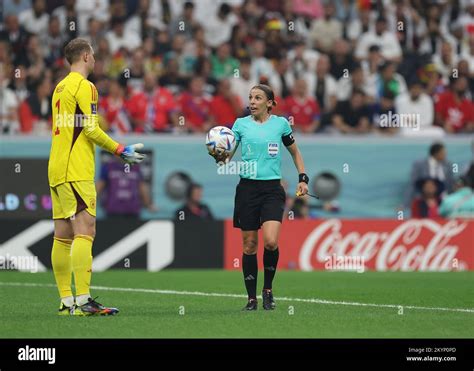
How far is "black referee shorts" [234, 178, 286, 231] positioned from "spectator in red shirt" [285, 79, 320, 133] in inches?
393

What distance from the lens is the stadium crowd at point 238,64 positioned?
2202 cm

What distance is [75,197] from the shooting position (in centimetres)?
1158

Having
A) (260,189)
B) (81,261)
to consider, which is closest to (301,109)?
(260,189)

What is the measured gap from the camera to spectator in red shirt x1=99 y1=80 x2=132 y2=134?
21.7 meters

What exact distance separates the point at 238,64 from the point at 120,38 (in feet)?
7.50

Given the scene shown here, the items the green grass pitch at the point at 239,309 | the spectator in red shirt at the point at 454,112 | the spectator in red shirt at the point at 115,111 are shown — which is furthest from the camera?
the spectator in red shirt at the point at 454,112

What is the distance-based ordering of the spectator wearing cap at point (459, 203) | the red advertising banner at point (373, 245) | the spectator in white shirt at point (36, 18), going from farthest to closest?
the spectator in white shirt at point (36, 18)
the spectator wearing cap at point (459, 203)
the red advertising banner at point (373, 245)

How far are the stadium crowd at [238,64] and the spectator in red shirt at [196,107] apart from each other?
18 mm

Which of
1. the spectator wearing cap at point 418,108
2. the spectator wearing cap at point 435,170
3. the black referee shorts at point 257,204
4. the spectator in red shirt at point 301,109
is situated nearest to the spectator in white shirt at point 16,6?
the spectator in red shirt at point 301,109

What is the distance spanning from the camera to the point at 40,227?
20.0m

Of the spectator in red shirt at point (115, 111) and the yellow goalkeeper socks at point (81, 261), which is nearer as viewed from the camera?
the yellow goalkeeper socks at point (81, 261)

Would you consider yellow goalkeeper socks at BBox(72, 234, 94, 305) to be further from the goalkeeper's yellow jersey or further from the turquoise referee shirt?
the turquoise referee shirt

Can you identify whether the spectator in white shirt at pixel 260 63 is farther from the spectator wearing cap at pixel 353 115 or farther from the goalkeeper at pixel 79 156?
the goalkeeper at pixel 79 156

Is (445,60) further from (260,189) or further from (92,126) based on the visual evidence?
(92,126)
